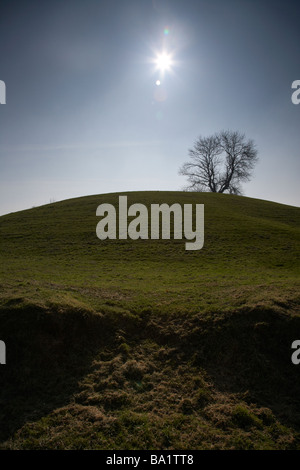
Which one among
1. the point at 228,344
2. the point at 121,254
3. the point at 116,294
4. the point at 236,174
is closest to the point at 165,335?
the point at 228,344

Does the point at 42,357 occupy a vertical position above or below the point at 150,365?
above

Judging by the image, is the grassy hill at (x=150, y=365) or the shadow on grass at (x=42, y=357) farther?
the shadow on grass at (x=42, y=357)

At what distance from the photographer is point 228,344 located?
8469mm

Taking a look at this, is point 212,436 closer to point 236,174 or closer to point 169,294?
point 169,294

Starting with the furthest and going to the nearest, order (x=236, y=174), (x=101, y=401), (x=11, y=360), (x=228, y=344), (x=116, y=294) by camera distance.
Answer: (x=236, y=174)
(x=116, y=294)
(x=228, y=344)
(x=11, y=360)
(x=101, y=401)

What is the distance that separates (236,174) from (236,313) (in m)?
63.0

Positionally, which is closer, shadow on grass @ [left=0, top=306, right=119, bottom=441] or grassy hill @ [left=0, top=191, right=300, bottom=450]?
grassy hill @ [left=0, top=191, right=300, bottom=450]

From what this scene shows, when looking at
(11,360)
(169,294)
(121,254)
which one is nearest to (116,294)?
(169,294)

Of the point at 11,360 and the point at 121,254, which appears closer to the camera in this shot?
the point at 11,360

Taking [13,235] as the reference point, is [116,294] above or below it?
below

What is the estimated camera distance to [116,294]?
12625 millimetres
